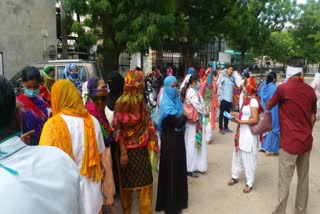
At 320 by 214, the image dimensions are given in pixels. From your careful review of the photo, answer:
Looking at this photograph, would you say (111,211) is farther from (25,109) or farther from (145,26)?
(145,26)

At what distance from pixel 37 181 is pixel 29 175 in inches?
1.2

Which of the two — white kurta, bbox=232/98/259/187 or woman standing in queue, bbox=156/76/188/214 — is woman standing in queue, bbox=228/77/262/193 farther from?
woman standing in queue, bbox=156/76/188/214

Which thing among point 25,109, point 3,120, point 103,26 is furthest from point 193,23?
point 3,120

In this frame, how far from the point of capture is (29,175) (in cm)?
108

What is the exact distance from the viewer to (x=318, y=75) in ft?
33.5

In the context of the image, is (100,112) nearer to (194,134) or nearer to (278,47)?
(194,134)

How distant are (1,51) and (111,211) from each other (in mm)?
11429

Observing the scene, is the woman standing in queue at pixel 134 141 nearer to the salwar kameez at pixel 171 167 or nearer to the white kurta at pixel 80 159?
the salwar kameez at pixel 171 167

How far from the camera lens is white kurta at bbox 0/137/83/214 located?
1020mm

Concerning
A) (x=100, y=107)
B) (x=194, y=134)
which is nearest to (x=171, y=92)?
(x=100, y=107)

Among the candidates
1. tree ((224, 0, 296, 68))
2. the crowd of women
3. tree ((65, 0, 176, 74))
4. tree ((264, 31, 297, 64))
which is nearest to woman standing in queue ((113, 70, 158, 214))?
the crowd of women

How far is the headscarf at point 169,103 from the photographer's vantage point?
407 centimetres

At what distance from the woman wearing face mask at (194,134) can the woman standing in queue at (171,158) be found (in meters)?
1.16

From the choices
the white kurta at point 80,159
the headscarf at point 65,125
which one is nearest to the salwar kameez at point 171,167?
the white kurta at point 80,159
